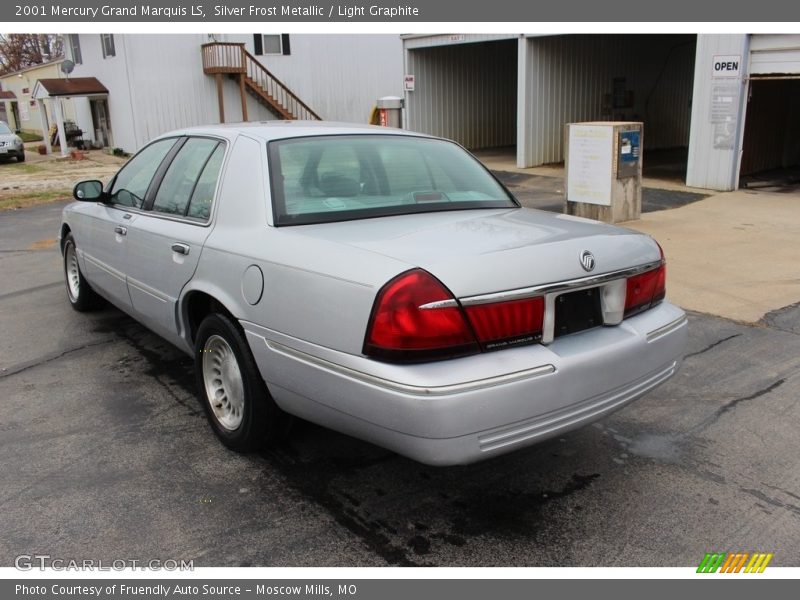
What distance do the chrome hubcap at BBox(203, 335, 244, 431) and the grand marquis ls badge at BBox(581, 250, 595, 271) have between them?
1.67 metres

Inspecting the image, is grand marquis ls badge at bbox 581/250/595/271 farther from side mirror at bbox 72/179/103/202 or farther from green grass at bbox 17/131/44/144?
green grass at bbox 17/131/44/144

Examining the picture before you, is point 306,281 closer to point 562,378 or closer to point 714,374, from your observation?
point 562,378

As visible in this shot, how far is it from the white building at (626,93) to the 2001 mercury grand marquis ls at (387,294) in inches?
419

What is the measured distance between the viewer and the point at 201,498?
332cm

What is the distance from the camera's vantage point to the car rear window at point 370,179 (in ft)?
11.7

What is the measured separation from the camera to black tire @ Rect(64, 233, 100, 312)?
614 centimetres

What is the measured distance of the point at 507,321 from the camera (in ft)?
9.31

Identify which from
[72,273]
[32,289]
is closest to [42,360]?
[72,273]

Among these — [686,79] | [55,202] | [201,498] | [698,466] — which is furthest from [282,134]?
[686,79]

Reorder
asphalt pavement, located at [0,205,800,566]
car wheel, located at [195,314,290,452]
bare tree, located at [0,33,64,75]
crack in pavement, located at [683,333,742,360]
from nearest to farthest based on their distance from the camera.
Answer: asphalt pavement, located at [0,205,800,566] → car wheel, located at [195,314,290,452] → crack in pavement, located at [683,333,742,360] → bare tree, located at [0,33,64,75]

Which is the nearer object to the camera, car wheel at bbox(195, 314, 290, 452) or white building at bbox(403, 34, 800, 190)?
car wheel at bbox(195, 314, 290, 452)

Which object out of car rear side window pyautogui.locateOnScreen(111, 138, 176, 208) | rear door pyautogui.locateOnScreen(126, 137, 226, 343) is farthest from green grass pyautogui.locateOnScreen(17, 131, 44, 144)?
rear door pyautogui.locateOnScreen(126, 137, 226, 343)

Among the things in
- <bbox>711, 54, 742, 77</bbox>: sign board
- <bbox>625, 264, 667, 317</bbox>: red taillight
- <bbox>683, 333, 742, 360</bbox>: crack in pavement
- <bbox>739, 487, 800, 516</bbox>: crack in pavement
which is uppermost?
<bbox>711, 54, 742, 77</bbox>: sign board

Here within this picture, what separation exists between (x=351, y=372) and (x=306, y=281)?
0.45m
